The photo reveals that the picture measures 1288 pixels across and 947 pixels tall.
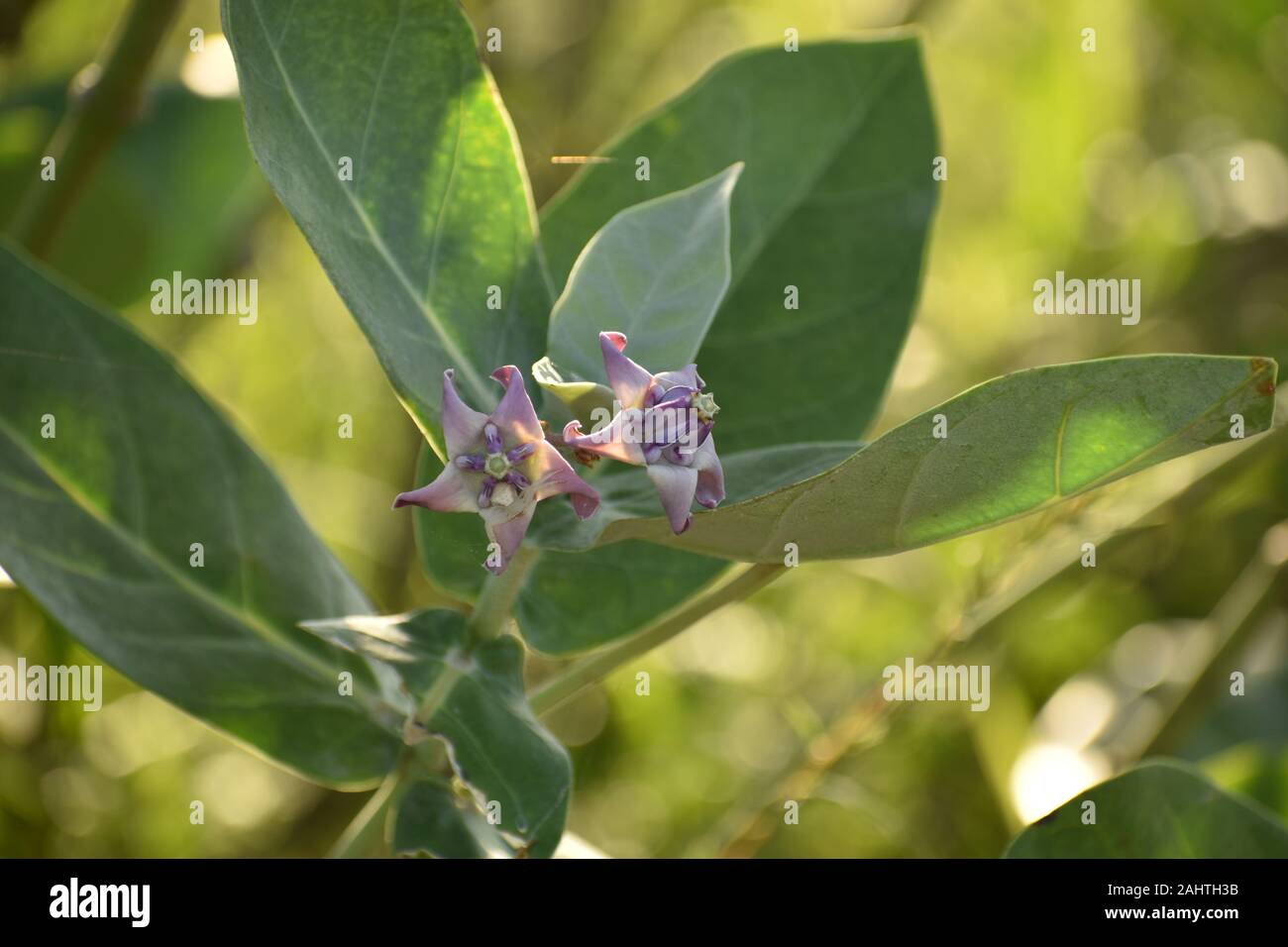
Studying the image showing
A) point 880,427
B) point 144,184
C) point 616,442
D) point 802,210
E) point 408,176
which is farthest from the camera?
point 880,427

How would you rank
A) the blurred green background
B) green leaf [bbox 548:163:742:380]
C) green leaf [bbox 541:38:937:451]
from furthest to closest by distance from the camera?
the blurred green background, green leaf [bbox 541:38:937:451], green leaf [bbox 548:163:742:380]

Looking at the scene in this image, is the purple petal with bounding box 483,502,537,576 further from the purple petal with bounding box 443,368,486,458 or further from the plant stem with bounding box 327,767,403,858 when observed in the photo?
the plant stem with bounding box 327,767,403,858

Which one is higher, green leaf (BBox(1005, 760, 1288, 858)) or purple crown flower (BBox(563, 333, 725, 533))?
purple crown flower (BBox(563, 333, 725, 533))

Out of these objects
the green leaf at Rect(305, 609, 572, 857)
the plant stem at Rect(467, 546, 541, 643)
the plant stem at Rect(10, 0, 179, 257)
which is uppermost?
the plant stem at Rect(10, 0, 179, 257)

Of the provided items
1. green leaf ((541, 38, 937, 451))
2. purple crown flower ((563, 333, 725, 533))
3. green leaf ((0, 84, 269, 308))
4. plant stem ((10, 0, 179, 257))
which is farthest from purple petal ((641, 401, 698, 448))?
green leaf ((0, 84, 269, 308))

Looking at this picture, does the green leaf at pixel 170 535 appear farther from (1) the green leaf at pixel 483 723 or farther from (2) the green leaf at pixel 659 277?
(2) the green leaf at pixel 659 277

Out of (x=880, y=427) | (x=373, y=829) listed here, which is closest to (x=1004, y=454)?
Result: (x=373, y=829)

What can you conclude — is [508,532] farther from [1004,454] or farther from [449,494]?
[1004,454]
